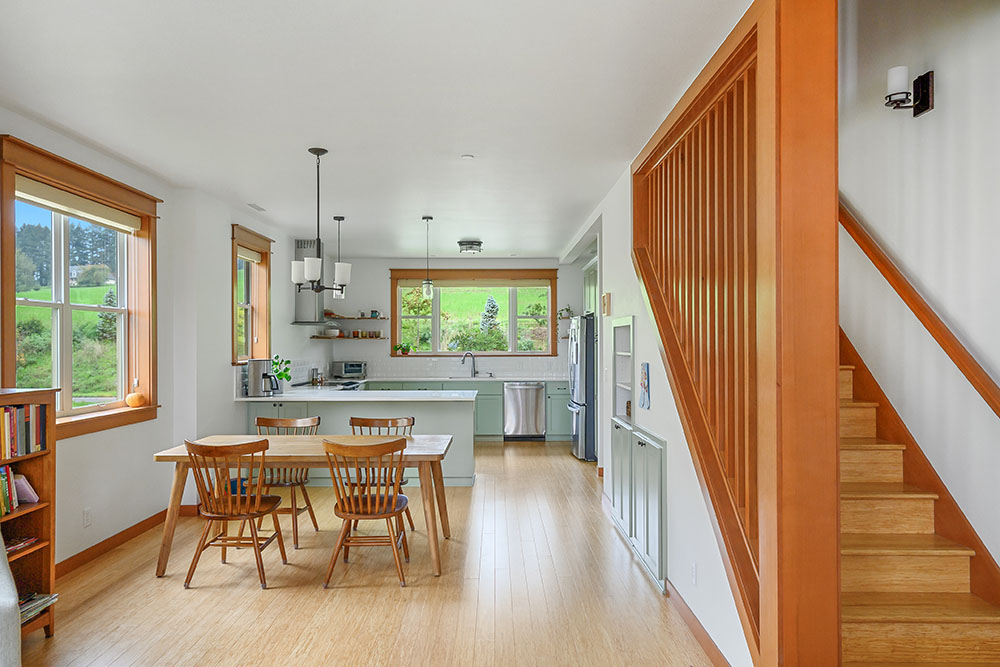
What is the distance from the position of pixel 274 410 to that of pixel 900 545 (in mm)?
5260

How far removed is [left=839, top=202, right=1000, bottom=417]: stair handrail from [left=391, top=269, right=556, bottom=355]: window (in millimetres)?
6316

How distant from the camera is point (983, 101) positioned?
7.90 feet

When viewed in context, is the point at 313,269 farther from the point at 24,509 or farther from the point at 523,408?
the point at 523,408

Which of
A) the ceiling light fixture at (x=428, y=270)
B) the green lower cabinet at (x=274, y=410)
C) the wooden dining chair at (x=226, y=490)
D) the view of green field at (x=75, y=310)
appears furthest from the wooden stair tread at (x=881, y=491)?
the green lower cabinet at (x=274, y=410)

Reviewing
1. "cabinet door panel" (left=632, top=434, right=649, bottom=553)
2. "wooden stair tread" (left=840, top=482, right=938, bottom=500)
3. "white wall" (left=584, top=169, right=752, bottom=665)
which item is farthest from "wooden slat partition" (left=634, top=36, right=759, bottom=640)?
"cabinet door panel" (left=632, top=434, right=649, bottom=553)

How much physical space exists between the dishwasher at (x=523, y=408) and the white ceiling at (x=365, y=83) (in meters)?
4.13

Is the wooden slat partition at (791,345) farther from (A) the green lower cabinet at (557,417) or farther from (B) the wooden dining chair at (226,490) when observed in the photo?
(A) the green lower cabinet at (557,417)

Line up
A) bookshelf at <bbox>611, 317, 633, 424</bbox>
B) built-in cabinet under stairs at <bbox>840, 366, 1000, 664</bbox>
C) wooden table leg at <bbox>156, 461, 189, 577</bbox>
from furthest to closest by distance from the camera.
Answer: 1. bookshelf at <bbox>611, 317, 633, 424</bbox>
2. wooden table leg at <bbox>156, 461, 189, 577</bbox>
3. built-in cabinet under stairs at <bbox>840, 366, 1000, 664</bbox>

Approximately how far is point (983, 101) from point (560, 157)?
7.77 feet

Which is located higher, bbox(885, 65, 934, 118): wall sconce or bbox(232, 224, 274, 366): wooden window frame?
bbox(885, 65, 934, 118): wall sconce

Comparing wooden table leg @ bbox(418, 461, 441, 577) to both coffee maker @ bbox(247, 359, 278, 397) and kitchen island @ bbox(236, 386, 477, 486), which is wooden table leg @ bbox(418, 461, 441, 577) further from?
coffee maker @ bbox(247, 359, 278, 397)

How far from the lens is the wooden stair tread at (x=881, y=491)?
2639 millimetres

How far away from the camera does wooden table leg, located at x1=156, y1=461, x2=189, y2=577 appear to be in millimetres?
3822

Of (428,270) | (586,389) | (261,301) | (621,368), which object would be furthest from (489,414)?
(621,368)
